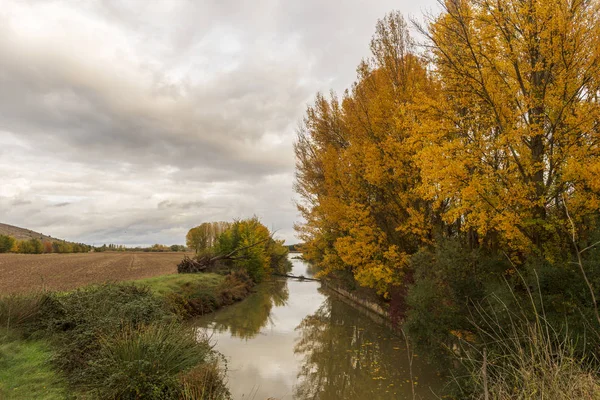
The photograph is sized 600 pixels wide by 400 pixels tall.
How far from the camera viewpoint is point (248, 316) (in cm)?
2000

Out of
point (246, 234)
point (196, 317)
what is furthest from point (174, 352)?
point (246, 234)

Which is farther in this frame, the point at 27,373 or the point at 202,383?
the point at 27,373

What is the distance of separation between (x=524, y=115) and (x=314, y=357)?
32.7 feet

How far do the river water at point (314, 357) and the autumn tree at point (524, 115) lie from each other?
4.37 m

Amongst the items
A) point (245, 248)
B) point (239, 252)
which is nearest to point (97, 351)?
point (245, 248)

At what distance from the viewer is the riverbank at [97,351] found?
6430 mm

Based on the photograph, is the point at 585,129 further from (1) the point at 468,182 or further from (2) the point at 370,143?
(2) the point at 370,143

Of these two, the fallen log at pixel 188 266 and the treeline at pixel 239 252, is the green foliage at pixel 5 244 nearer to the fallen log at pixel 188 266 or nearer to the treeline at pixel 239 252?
the treeline at pixel 239 252

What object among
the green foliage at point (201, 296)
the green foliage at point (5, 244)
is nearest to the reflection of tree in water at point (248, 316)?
the green foliage at point (201, 296)

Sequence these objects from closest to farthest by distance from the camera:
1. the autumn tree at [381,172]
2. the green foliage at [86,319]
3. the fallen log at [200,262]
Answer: the green foliage at [86,319] < the autumn tree at [381,172] < the fallen log at [200,262]

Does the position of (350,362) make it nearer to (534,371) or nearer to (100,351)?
(100,351)

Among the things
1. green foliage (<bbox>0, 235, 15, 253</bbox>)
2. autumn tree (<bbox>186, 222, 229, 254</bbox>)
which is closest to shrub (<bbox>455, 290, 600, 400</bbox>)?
autumn tree (<bbox>186, 222, 229, 254</bbox>)

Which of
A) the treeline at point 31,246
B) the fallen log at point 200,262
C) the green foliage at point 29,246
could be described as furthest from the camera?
the green foliage at point 29,246

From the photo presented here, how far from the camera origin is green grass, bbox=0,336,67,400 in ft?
21.0
